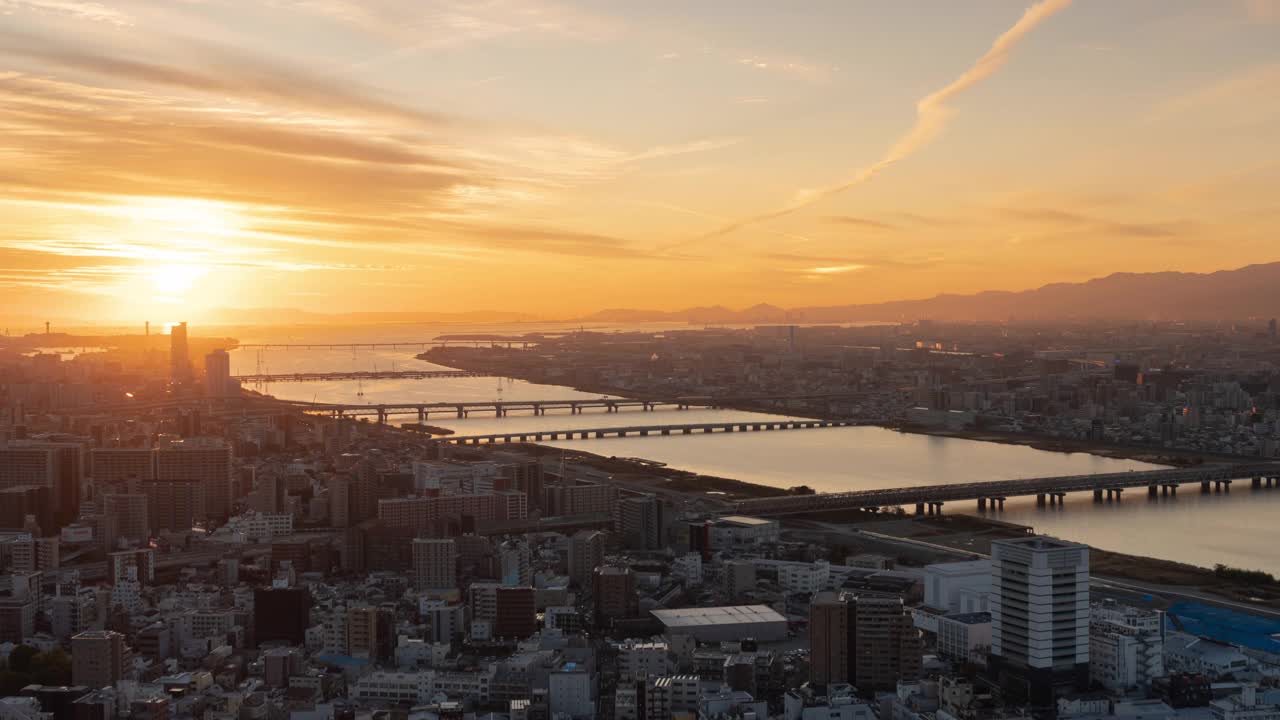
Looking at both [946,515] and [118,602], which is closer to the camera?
[118,602]

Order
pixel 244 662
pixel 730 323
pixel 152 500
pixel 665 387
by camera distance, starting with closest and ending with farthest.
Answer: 1. pixel 244 662
2. pixel 152 500
3. pixel 665 387
4. pixel 730 323

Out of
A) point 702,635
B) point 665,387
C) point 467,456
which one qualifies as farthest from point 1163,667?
point 665,387

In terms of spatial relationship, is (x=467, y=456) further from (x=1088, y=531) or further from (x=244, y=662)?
(x=244, y=662)

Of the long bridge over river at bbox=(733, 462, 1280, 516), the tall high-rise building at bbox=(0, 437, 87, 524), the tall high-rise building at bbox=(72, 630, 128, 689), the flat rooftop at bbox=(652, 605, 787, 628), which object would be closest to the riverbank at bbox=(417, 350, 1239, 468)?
the long bridge over river at bbox=(733, 462, 1280, 516)

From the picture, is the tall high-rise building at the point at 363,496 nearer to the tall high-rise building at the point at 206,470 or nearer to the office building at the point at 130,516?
the tall high-rise building at the point at 206,470

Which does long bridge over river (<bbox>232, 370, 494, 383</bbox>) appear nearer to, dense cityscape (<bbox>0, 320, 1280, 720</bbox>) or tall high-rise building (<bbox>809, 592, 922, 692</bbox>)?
dense cityscape (<bbox>0, 320, 1280, 720</bbox>)

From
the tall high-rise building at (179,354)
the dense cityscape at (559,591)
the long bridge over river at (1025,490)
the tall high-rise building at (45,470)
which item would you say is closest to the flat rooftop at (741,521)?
the dense cityscape at (559,591)
